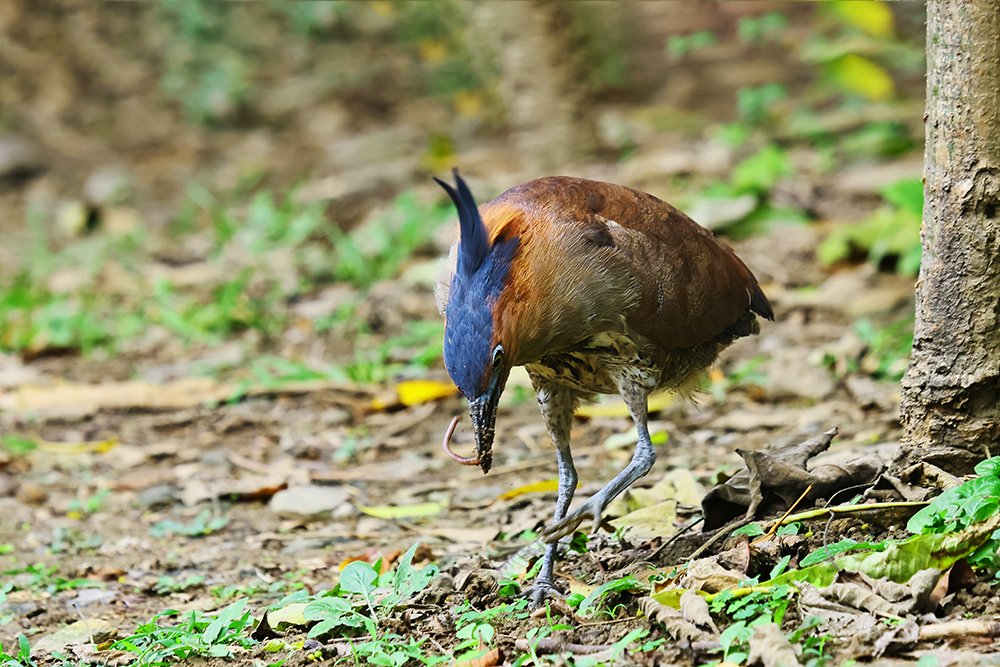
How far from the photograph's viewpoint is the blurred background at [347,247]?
17.6ft

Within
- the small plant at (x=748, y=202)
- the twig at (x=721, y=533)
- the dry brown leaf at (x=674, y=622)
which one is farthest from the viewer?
the small plant at (x=748, y=202)

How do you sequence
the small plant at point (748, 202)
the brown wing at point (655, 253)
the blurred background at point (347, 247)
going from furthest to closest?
the small plant at point (748, 202), the blurred background at point (347, 247), the brown wing at point (655, 253)

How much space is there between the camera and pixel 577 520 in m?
4.00

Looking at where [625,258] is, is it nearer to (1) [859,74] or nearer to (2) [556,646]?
(2) [556,646]

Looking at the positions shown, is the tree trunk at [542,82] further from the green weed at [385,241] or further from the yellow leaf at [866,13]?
the yellow leaf at [866,13]

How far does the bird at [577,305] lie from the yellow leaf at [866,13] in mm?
3809

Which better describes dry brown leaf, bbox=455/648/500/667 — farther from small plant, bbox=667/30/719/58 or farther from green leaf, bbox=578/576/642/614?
small plant, bbox=667/30/719/58

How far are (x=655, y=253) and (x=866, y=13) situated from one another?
14.3 ft

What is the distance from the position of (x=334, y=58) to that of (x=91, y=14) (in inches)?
98.8

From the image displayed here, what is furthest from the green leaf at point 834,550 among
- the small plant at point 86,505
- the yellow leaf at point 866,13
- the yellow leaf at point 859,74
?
the yellow leaf at point 859,74

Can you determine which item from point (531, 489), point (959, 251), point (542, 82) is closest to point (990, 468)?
point (959, 251)

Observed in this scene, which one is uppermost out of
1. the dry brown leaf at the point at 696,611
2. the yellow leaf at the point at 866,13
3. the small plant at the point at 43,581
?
the yellow leaf at the point at 866,13

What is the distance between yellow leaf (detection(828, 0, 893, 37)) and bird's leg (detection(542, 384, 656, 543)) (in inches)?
178

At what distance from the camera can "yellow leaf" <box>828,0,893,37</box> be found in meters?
7.77
